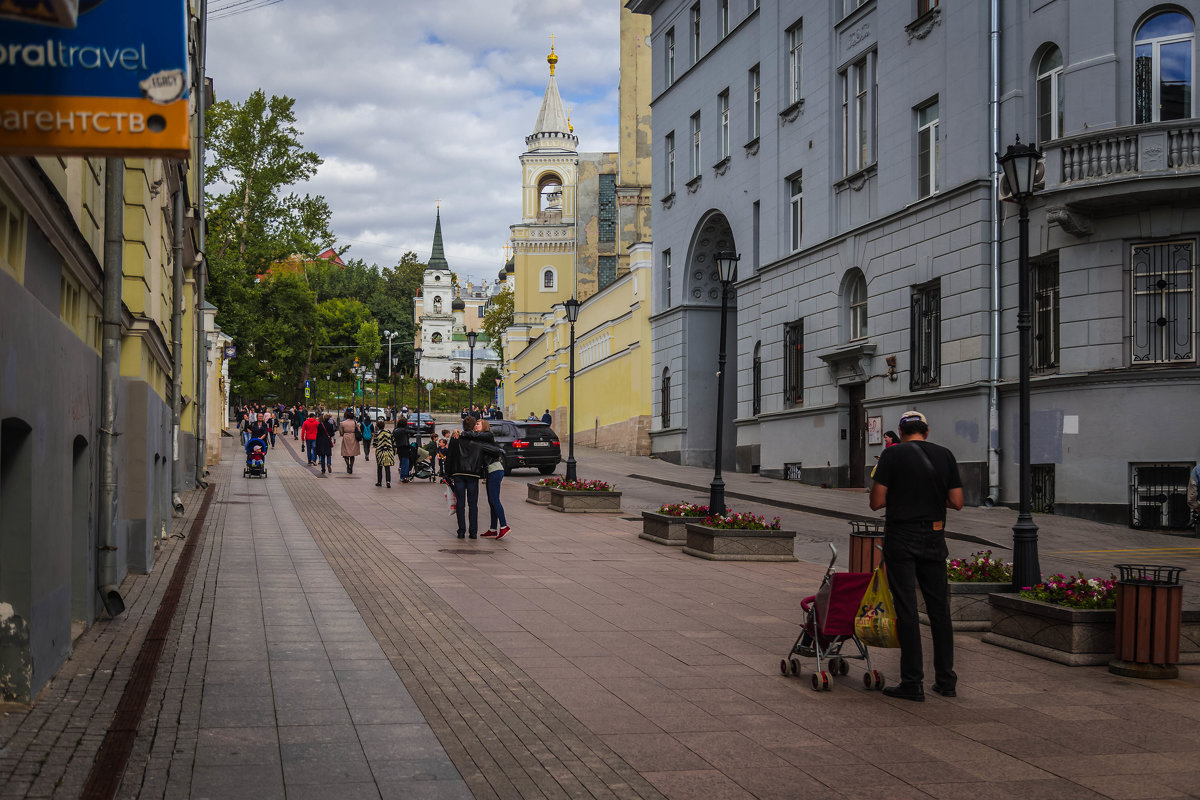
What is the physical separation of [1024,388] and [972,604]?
6.63ft

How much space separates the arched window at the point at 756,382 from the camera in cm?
3559

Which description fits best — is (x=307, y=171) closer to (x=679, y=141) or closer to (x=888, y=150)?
(x=679, y=141)

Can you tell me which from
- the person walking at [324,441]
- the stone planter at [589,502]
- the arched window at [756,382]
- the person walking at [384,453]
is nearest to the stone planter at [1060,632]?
the stone planter at [589,502]

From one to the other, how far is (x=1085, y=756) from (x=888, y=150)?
22.3 m

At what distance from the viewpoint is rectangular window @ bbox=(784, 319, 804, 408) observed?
32.7 m

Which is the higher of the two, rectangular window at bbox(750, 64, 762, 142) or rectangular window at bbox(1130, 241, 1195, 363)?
rectangular window at bbox(750, 64, 762, 142)

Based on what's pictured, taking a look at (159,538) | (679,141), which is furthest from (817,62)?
(159,538)

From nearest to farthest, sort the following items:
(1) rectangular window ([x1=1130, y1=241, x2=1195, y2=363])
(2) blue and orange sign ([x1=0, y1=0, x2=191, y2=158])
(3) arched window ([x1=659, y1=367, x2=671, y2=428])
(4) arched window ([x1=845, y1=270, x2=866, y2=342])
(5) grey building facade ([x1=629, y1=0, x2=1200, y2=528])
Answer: (2) blue and orange sign ([x1=0, y1=0, x2=191, y2=158]) < (1) rectangular window ([x1=1130, y1=241, x2=1195, y2=363]) < (5) grey building facade ([x1=629, y1=0, x2=1200, y2=528]) < (4) arched window ([x1=845, y1=270, x2=866, y2=342]) < (3) arched window ([x1=659, y1=367, x2=671, y2=428])

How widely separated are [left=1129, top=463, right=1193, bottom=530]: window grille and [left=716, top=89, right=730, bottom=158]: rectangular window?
20.3 meters

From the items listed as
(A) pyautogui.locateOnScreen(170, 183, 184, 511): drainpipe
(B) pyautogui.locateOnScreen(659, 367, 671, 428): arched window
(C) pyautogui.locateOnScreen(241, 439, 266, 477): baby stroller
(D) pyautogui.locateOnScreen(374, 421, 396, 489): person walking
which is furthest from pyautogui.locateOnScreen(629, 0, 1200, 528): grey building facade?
(C) pyautogui.locateOnScreen(241, 439, 266, 477): baby stroller

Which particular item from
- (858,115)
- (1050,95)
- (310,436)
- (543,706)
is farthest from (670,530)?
(310,436)

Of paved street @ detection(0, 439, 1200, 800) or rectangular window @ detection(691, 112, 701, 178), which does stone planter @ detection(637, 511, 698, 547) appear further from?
rectangular window @ detection(691, 112, 701, 178)

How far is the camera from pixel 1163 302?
20594mm

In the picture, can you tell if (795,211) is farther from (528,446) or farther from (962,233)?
(528,446)
